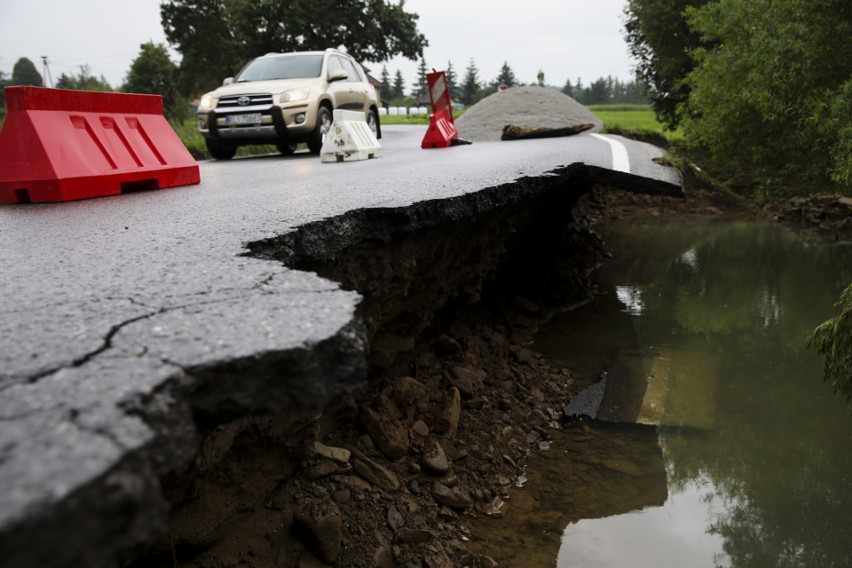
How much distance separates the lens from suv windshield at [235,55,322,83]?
36.8ft

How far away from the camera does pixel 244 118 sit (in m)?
10.4

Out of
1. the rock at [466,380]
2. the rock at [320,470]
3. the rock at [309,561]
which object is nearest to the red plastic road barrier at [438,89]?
the rock at [466,380]

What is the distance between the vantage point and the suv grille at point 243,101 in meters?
10.4

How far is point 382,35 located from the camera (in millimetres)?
29109

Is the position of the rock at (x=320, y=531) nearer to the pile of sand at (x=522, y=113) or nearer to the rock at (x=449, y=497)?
the rock at (x=449, y=497)

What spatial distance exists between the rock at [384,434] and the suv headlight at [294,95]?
748 cm

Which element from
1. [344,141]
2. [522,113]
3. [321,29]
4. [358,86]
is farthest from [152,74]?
[344,141]

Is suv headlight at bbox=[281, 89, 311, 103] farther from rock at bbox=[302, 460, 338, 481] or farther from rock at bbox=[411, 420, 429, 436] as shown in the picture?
rock at bbox=[302, 460, 338, 481]

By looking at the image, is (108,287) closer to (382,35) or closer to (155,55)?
(382,35)

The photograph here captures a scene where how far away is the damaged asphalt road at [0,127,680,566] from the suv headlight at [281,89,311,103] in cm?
754

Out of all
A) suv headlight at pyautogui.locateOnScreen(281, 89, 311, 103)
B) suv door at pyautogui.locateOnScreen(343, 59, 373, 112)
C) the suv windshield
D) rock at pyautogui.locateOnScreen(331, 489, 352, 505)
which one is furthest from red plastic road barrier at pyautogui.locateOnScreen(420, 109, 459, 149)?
rock at pyautogui.locateOnScreen(331, 489, 352, 505)

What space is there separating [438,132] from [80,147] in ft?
25.3

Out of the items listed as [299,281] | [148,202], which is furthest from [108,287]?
[148,202]

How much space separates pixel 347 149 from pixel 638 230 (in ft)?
29.2
